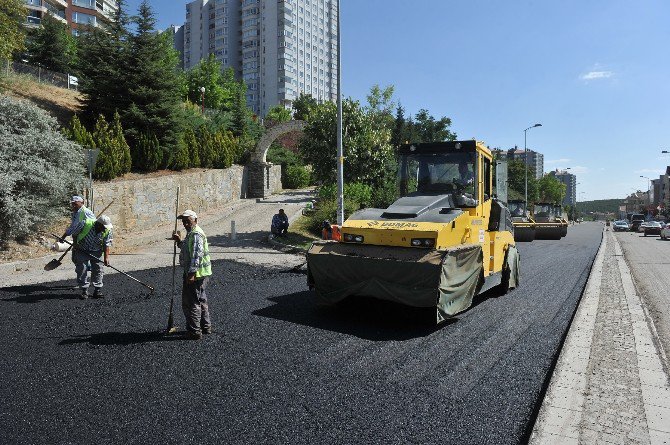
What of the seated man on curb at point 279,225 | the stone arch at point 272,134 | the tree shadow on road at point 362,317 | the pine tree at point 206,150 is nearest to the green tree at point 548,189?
the stone arch at point 272,134

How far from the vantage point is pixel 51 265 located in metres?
8.27

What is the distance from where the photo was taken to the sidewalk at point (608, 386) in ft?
11.7

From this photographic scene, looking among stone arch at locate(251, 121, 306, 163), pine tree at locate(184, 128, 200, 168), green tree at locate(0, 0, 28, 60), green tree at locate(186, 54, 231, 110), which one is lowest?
pine tree at locate(184, 128, 200, 168)

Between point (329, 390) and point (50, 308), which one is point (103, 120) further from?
point (329, 390)

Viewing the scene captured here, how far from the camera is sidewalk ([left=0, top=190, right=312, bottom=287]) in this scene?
10781mm

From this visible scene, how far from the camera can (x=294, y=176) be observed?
125 feet

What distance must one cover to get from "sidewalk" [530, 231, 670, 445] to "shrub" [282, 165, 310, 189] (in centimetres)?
3170

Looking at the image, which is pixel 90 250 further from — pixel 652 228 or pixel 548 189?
pixel 548 189

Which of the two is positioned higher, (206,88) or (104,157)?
(206,88)

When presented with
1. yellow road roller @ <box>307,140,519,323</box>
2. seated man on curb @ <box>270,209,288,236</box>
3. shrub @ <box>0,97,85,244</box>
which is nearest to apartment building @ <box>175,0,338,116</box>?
seated man on curb @ <box>270,209,288,236</box>

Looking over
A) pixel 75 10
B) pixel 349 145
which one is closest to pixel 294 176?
pixel 349 145

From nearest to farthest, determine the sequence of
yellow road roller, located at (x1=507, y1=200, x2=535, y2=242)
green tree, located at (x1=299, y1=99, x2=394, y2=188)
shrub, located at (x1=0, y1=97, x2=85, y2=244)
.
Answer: shrub, located at (x1=0, y1=97, x2=85, y2=244) < green tree, located at (x1=299, y1=99, x2=394, y2=188) < yellow road roller, located at (x1=507, y1=200, x2=535, y2=242)

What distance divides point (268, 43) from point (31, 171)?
85.2 meters

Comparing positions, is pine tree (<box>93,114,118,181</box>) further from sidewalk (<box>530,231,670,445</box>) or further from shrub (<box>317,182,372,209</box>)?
sidewalk (<box>530,231,670,445</box>)
